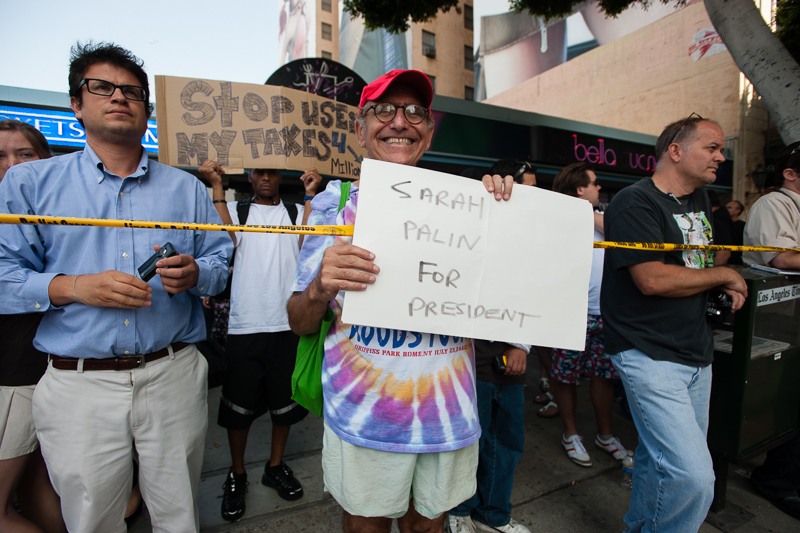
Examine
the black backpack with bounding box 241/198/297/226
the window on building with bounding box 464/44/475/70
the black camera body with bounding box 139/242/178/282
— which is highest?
the window on building with bounding box 464/44/475/70

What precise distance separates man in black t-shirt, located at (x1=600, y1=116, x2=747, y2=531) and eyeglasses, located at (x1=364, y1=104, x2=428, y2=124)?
110 cm

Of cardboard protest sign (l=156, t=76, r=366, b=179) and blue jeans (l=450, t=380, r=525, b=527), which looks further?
cardboard protest sign (l=156, t=76, r=366, b=179)

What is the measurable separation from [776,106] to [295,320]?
4.22 meters

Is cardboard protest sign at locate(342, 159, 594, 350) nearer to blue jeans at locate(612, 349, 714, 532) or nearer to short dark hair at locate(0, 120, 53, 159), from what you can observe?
blue jeans at locate(612, 349, 714, 532)

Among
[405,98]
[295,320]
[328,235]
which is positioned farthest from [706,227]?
[295,320]

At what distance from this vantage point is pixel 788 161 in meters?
2.77

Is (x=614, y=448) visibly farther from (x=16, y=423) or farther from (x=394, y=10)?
(x=394, y=10)

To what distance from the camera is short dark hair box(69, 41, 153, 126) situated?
5.30ft

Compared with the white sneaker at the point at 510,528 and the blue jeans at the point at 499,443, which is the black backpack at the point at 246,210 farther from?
the white sneaker at the point at 510,528

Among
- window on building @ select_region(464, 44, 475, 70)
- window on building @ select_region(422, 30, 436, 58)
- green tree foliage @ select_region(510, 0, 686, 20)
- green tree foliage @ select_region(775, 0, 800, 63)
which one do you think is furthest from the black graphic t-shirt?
window on building @ select_region(464, 44, 475, 70)

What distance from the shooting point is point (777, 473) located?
2727mm

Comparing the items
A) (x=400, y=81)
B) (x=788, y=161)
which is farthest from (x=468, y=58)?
(x=400, y=81)

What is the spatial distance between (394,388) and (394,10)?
9092 mm

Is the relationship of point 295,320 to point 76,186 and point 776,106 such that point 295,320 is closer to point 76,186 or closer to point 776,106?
point 76,186
